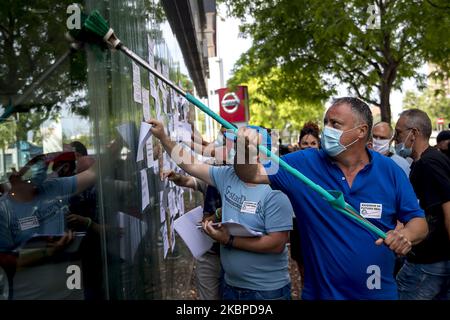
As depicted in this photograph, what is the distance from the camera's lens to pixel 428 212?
3.35 m

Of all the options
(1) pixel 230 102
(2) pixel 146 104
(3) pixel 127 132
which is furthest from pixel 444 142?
(3) pixel 127 132

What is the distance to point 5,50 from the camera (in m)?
1.82

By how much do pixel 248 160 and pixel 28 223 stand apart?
1.29m

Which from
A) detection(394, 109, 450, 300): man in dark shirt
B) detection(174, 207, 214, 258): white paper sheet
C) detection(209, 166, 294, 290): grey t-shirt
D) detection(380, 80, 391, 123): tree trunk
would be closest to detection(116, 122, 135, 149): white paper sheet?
detection(209, 166, 294, 290): grey t-shirt

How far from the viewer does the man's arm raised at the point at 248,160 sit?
259 cm

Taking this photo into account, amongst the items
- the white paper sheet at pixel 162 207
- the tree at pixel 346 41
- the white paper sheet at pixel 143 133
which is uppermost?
the tree at pixel 346 41

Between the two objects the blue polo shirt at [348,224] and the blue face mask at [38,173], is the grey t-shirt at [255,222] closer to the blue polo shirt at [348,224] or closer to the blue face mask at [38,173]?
the blue polo shirt at [348,224]

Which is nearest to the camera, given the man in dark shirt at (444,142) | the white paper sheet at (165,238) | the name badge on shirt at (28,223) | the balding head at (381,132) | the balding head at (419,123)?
the name badge on shirt at (28,223)

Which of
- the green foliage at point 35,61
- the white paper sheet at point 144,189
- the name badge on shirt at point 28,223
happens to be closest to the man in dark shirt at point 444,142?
the white paper sheet at point 144,189

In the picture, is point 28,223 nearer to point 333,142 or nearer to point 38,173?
point 38,173

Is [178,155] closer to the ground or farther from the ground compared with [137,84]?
closer to the ground

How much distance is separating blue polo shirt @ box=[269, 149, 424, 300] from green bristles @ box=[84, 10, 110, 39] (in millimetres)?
1215

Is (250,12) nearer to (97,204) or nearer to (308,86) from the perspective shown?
(308,86)
